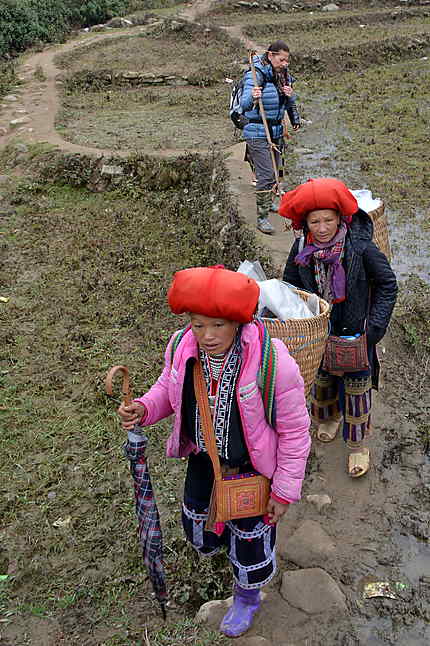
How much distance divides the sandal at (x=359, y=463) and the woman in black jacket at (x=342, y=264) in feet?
1.49

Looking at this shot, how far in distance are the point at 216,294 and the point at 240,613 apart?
165cm

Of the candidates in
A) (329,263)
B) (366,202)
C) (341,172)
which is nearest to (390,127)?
(341,172)

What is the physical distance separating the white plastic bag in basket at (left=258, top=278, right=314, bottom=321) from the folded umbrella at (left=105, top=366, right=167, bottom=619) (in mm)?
795

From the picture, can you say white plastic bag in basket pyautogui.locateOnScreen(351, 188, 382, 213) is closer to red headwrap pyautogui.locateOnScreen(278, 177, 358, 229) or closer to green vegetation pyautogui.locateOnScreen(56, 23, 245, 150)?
red headwrap pyautogui.locateOnScreen(278, 177, 358, 229)

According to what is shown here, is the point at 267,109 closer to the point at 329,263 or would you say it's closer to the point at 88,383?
the point at 88,383

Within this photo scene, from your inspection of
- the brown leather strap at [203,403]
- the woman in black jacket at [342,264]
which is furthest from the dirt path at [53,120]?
the brown leather strap at [203,403]

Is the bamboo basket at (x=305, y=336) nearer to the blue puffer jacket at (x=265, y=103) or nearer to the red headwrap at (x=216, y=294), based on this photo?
the red headwrap at (x=216, y=294)

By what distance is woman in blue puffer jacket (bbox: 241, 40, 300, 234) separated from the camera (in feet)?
A: 18.9

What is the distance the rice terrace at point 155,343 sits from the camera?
298 cm

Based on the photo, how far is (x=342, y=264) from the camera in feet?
9.62

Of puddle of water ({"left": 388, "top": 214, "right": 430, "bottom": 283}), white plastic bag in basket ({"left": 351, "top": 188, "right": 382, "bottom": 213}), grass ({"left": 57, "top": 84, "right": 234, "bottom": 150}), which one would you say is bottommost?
grass ({"left": 57, "top": 84, "right": 234, "bottom": 150})

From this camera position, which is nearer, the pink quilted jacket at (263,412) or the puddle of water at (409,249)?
the pink quilted jacket at (263,412)

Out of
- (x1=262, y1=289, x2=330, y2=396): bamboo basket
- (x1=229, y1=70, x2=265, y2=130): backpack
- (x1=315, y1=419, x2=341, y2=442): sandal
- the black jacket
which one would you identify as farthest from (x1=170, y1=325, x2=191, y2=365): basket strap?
(x1=229, y1=70, x2=265, y2=130): backpack

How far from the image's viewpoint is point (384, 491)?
3.50 metres
